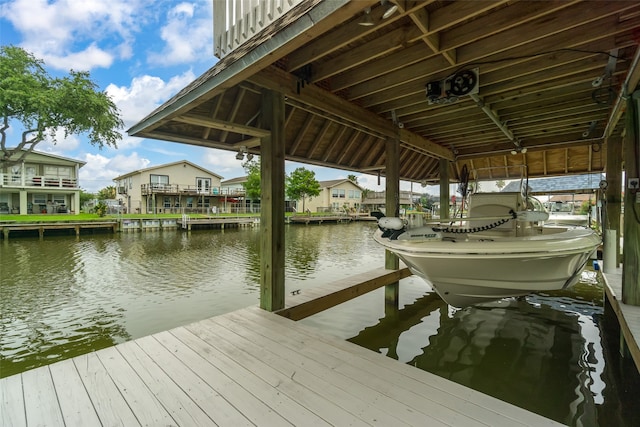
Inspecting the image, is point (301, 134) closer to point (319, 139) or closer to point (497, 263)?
point (319, 139)

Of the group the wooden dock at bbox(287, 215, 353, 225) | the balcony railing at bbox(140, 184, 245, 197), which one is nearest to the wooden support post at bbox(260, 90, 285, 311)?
the wooden dock at bbox(287, 215, 353, 225)

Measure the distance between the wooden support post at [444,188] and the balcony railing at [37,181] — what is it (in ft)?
98.3

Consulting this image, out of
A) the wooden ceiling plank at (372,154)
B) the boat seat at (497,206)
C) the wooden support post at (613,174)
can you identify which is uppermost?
the wooden ceiling plank at (372,154)

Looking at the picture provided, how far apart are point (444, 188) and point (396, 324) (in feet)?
13.6

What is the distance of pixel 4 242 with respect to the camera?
14859 millimetres

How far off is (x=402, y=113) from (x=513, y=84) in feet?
5.36

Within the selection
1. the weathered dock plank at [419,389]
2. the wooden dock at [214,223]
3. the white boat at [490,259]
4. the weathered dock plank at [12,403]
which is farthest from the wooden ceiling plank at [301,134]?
the wooden dock at [214,223]

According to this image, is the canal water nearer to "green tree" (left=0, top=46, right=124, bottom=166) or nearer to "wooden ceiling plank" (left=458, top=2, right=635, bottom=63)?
"wooden ceiling plank" (left=458, top=2, right=635, bottom=63)

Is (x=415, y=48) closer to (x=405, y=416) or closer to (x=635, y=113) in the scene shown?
(x=635, y=113)

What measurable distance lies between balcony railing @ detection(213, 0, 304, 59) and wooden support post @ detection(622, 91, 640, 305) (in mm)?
4206

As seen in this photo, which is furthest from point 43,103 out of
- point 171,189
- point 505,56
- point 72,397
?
point 505,56

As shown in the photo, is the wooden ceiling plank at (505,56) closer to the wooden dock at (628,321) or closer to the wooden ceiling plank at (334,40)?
the wooden ceiling plank at (334,40)

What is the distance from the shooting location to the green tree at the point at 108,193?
45.2 metres

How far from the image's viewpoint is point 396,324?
16.6ft
